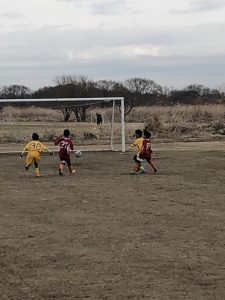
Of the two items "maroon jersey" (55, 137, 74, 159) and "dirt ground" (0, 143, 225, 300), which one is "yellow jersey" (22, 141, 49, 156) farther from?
"dirt ground" (0, 143, 225, 300)

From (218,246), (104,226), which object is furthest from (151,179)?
(218,246)

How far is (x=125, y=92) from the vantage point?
256ft

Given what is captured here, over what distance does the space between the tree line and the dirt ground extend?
29.7 meters

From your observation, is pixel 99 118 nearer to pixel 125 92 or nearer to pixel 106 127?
pixel 106 127

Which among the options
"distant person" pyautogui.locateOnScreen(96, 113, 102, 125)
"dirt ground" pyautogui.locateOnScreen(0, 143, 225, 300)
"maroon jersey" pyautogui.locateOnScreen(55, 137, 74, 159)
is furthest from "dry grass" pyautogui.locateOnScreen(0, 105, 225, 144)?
"dirt ground" pyautogui.locateOnScreen(0, 143, 225, 300)

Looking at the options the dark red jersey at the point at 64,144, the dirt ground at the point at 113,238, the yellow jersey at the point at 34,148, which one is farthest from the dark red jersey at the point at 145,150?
the yellow jersey at the point at 34,148

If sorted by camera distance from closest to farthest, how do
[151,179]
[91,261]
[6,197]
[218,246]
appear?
[91,261] < [218,246] < [6,197] < [151,179]

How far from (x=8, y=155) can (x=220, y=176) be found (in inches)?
478

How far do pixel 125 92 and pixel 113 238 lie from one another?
6994 cm

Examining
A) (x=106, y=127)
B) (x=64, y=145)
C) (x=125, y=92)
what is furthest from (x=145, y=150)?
(x=125, y=92)

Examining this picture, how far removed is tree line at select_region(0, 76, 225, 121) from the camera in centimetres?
6594

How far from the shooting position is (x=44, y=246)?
27.1 ft

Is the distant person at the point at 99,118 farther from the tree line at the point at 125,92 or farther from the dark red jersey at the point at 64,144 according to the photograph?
the dark red jersey at the point at 64,144

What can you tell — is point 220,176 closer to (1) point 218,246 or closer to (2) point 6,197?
(2) point 6,197
